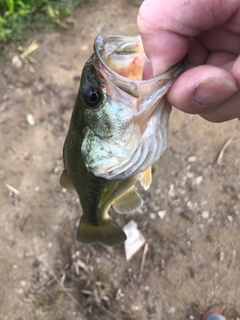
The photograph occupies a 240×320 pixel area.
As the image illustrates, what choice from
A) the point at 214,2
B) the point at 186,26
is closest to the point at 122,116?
the point at 186,26

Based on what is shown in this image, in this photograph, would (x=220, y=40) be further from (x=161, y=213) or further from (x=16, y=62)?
(x=16, y=62)

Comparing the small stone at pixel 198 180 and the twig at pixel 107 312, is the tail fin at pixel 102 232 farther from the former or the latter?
the small stone at pixel 198 180

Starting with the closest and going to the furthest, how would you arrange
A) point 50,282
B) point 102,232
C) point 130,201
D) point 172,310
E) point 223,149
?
1. point 130,201
2. point 102,232
3. point 172,310
4. point 50,282
5. point 223,149

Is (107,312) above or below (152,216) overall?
below

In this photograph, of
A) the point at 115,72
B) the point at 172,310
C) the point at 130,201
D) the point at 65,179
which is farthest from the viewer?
the point at 172,310

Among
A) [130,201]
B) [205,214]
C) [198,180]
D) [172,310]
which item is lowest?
[172,310]

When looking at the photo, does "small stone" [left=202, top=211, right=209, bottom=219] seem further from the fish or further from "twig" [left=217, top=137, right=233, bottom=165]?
the fish

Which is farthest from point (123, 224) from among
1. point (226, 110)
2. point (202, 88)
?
point (202, 88)
